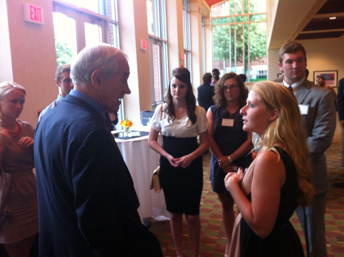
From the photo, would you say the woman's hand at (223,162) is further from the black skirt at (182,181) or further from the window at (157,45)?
the window at (157,45)

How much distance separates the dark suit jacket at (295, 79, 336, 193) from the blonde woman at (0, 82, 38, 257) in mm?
1880

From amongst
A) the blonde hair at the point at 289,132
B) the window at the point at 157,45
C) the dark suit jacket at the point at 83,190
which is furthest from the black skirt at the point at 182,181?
the window at the point at 157,45

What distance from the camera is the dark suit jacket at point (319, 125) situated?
6.10 ft

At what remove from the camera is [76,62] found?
3.48 ft

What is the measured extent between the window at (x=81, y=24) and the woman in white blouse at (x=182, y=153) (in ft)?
5.04

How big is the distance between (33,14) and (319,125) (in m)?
2.85

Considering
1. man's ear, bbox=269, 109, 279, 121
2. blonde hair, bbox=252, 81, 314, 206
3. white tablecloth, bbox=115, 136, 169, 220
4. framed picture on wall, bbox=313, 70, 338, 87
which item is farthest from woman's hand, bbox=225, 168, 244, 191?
framed picture on wall, bbox=313, 70, 338, 87

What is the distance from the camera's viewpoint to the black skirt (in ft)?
7.70

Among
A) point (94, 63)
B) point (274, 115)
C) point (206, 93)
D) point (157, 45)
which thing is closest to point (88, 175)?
point (94, 63)

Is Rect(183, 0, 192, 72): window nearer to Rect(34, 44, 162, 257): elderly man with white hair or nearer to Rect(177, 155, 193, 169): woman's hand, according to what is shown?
Rect(177, 155, 193, 169): woman's hand

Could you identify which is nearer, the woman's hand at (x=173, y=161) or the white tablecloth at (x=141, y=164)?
the woman's hand at (x=173, y=161)

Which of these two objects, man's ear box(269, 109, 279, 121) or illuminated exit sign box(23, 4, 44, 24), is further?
illuminated exit sign box(23, 4, 44, 24)

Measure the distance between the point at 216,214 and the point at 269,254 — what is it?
7.44 ft

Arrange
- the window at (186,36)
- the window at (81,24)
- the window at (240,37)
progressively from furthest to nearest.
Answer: the window at (240,37), the window at (186,36), the window at (81,24)
